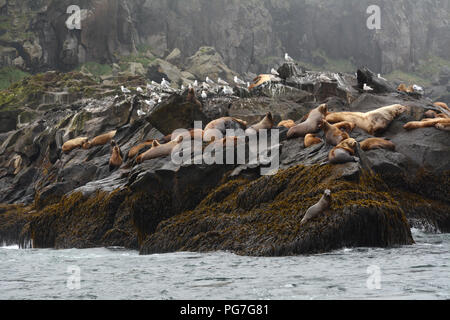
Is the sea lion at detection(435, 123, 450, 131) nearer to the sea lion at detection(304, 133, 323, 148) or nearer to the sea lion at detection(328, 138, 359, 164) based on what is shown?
the sea lion at detection(304, 133, 323, 148)

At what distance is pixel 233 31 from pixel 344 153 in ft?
286

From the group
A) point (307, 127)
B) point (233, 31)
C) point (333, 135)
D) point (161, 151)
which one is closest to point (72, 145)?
point (161, 151)

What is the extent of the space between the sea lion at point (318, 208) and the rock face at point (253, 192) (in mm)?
101

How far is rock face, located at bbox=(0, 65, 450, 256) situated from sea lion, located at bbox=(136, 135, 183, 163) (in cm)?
32

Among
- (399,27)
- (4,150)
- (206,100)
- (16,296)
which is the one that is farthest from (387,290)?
(399,27)

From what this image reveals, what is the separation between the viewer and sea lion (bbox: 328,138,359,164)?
10328 millimetres

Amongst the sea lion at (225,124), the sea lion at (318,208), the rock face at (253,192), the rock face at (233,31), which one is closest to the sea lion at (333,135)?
the rock face at (253,192)

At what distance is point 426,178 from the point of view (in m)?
12.5

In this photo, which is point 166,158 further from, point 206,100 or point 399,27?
point 399,27

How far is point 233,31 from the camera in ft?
311

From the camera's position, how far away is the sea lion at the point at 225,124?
1461cm

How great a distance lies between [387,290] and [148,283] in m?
3.01

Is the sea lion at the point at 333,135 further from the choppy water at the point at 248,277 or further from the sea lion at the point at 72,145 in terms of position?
the sea lion at the point at 72,145

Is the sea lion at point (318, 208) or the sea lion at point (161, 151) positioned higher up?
the sea lion at point (161, 151)
